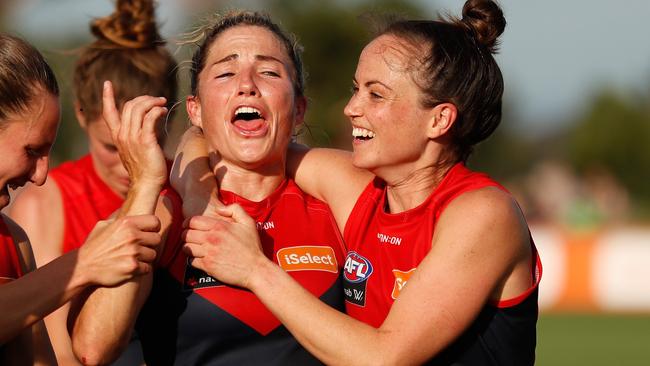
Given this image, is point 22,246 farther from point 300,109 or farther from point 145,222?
point 300,109

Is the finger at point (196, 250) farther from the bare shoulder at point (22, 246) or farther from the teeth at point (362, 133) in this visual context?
the teeth at point (362, 133)

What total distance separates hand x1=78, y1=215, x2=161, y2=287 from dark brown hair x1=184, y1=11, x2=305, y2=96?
1.16m

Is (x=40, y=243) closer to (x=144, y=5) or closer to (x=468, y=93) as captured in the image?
(x=144, y=5)

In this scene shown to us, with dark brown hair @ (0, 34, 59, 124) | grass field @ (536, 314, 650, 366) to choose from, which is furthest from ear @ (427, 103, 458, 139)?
grass field @ (536, 314, 650, 366)

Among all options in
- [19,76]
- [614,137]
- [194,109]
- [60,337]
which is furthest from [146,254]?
[614,137]

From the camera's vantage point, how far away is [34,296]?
3512 mm

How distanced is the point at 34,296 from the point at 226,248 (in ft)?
2.49

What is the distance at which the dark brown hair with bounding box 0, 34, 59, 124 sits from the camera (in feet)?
12.0

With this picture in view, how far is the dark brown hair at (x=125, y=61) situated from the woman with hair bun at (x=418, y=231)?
1.19 m

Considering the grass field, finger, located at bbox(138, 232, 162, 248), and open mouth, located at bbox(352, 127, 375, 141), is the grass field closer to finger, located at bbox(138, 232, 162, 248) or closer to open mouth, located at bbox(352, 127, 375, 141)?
open mouth, located at bbox(352, 127, 375, 141)

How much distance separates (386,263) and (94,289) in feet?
3.82

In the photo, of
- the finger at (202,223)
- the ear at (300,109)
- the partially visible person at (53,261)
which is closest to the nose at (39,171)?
the partially visible person at (53,261)

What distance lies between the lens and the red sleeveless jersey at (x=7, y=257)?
3.89 metres

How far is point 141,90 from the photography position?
5617 mm
